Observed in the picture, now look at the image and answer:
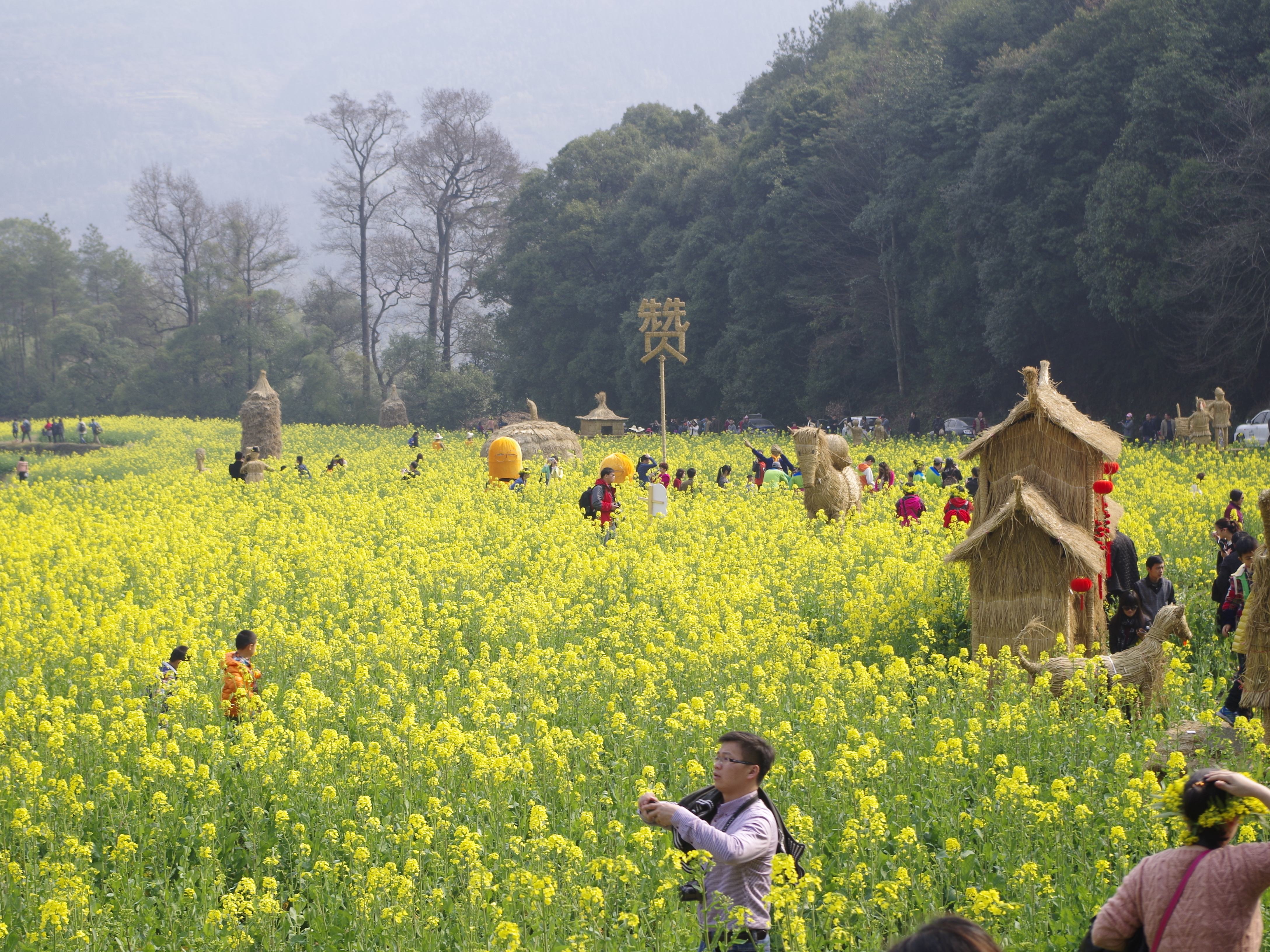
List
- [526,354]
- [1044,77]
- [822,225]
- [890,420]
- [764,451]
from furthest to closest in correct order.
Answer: [526,354] → [822,225] → [890,420] → [1044,77] → [764,451]

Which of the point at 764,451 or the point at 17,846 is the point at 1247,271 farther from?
the point at 17,846

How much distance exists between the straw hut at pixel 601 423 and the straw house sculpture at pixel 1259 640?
39.6 meters

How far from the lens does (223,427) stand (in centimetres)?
5578

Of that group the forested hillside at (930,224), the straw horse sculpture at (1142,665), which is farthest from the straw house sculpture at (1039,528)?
the forested hillside at (930,224)

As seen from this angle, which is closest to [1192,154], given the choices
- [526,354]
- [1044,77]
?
[1044,77]

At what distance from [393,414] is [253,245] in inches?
1159

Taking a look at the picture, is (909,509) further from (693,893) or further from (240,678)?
(693,893)

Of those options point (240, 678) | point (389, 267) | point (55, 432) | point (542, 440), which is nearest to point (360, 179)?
point (389, 267)

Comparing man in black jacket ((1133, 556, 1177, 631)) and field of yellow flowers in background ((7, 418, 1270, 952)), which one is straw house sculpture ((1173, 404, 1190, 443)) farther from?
man in black jacket ((1133, 556, 1177, 631))

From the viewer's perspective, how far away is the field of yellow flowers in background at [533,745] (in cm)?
571

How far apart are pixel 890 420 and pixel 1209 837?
4385cm

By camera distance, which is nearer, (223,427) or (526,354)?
(223,427)

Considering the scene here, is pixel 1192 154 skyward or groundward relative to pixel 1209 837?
skyward

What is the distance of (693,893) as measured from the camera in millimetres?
4898
